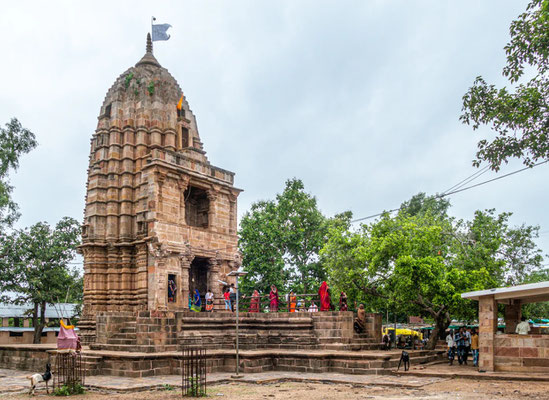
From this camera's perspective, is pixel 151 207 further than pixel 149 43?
No

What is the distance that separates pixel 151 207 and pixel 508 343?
15780 mm

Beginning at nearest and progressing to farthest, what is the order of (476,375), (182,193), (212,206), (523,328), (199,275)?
(476,375), (523,328), (182,193), (212,206), (199,275)

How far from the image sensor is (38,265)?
31.9 metres

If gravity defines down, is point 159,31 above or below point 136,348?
above

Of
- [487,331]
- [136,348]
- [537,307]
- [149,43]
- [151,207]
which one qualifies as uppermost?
[149,43]

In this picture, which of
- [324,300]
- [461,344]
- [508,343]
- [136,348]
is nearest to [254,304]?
[324,300]

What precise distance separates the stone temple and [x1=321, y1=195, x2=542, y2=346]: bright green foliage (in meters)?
5.91

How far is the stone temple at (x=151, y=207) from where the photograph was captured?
78.7ft

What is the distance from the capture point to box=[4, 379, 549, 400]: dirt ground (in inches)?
500

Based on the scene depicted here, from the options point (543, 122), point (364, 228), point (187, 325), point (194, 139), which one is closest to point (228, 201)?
point (194, 139)

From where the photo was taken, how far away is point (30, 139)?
91.0 feet

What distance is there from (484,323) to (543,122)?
7.37m

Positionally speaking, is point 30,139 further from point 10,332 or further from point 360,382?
point 360,382

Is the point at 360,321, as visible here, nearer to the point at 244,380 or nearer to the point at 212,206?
the point at 244,380
